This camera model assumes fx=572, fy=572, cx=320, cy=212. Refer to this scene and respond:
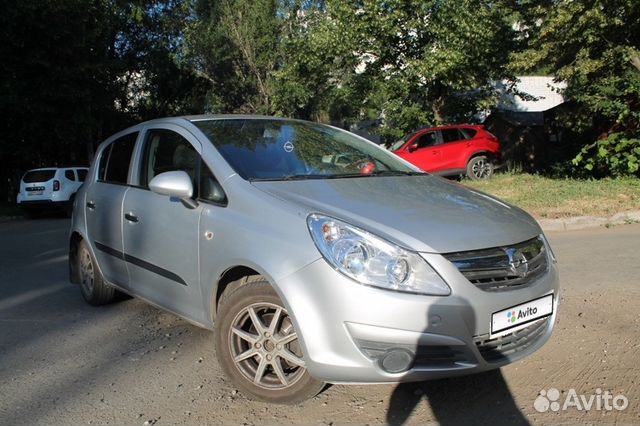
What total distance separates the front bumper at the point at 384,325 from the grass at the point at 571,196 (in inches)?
279

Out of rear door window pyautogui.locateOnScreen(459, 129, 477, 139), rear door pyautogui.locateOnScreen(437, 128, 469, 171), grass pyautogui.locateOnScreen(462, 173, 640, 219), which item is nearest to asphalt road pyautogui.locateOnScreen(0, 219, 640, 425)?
grass pyautogui.locateOnScreen(462, 173, 640, 219)

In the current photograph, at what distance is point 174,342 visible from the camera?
4.34 meters

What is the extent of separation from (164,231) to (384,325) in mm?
1775

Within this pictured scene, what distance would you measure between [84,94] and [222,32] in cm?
678

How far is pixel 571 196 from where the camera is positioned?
10.1 m

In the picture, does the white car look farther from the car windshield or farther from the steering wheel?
the steering wheel

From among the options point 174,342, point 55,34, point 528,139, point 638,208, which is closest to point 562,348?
point 174,342

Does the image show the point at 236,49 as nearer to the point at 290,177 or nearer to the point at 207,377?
the point at 290,177

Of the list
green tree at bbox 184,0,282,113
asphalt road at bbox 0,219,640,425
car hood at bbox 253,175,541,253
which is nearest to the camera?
car hood at bbox 253,175,541,253

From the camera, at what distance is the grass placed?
9352 millimetres

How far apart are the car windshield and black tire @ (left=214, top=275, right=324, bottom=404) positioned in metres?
0.74

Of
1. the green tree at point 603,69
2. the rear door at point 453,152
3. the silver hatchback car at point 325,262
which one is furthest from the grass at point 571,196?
the silver hatchback car at point 325,262

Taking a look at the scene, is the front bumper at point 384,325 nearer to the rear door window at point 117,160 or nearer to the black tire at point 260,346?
the black tire at point 260,346

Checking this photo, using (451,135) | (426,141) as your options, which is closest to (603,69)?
(451,135)
